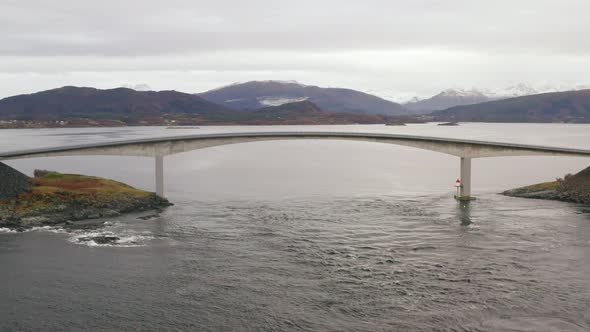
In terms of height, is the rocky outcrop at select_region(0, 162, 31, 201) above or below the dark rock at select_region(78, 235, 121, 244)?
above

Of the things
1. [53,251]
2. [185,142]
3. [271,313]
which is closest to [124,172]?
[185,142]

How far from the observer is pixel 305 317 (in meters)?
33.0

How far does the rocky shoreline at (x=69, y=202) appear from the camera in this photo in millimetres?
59500

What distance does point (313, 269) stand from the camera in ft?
139

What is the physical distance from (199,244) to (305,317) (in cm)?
2077

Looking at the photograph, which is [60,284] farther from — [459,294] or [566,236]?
[566,236]

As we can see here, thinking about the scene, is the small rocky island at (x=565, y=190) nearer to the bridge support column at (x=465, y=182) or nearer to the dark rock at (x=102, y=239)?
the bridge support column at (x=465, y=182)

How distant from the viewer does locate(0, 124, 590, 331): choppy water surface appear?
33.1m

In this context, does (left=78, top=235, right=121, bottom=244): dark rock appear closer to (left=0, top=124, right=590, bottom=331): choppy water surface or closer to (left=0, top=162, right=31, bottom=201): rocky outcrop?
(left=0, top=124, right=590, bottom=331): choppy water surface

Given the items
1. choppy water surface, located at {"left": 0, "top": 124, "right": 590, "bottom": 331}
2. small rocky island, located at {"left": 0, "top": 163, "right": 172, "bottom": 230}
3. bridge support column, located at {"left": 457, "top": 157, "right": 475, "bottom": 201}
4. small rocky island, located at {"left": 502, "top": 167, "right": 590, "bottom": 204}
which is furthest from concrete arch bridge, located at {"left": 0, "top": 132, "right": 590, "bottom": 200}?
choppy water surface, located at {"left": 0, "top": 124, "right": 590, "bottom": 331}

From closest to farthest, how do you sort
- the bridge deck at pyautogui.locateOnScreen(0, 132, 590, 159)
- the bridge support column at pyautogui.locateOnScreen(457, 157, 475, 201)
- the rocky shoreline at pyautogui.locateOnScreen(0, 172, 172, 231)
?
the rocky shoreline at pyautogui.locateOnScreen(0, 172, 172, 231), the bridge deck at pyautogui.locateOnScreen(0, 132, 590, 159), the bridge support column at pyautogui.locateOnScreen(457, 157, 475, 201)

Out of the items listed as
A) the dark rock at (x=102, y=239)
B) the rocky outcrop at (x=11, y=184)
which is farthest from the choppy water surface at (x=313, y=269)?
the rocky outcrop at (x=11, y=184)

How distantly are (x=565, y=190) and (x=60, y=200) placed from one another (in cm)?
7283

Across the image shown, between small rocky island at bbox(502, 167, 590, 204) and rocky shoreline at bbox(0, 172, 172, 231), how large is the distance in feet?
186
